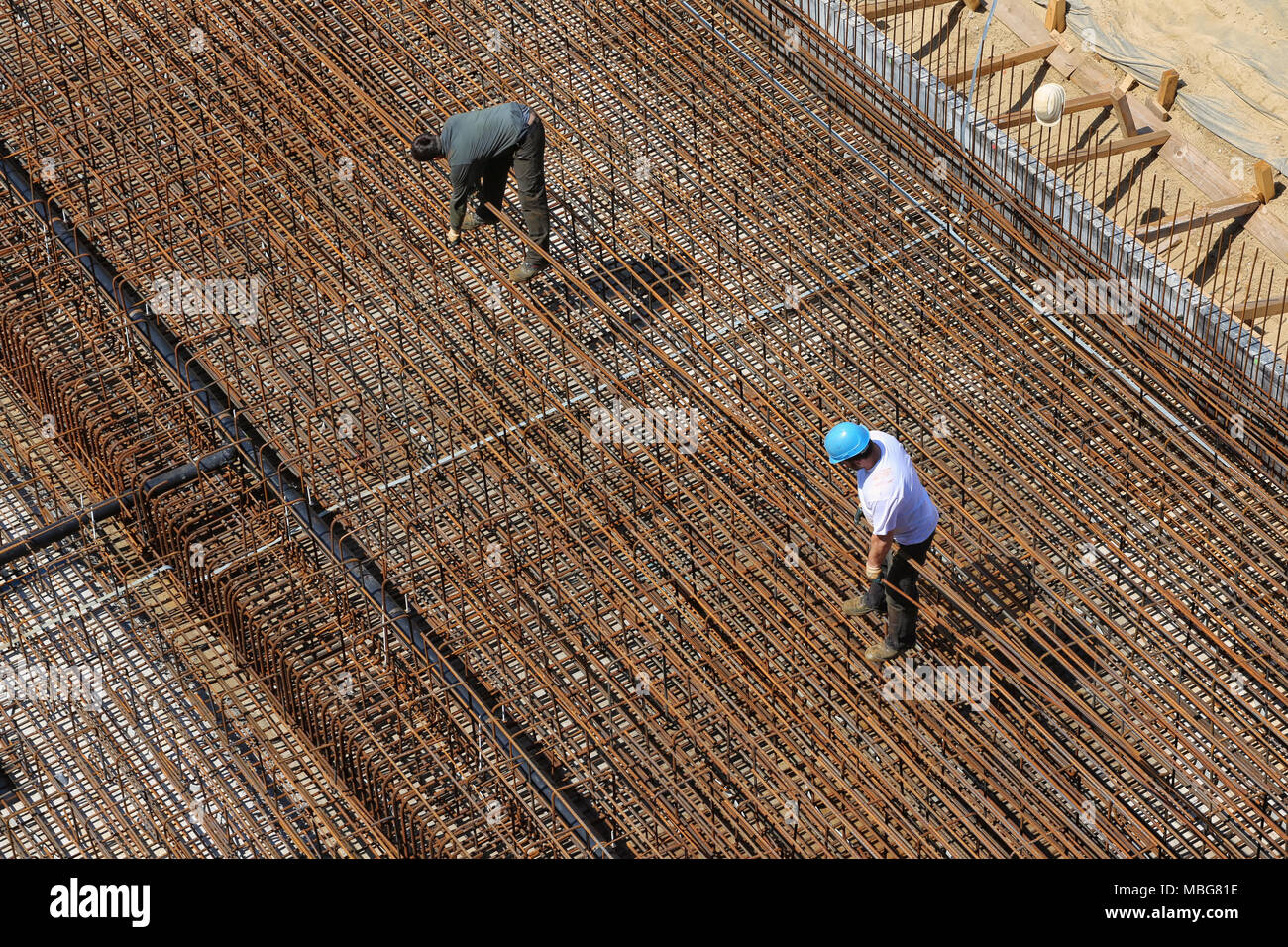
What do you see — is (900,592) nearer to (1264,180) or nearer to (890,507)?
(890,507)

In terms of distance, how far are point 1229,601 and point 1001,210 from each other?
9.75 ft

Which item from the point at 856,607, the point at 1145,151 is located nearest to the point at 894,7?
the point at 1145,151

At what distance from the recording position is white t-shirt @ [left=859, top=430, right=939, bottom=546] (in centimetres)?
877

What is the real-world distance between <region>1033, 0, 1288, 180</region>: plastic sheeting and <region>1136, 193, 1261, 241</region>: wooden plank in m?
0.52

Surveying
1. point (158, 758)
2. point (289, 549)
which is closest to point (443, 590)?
point (289, 549)

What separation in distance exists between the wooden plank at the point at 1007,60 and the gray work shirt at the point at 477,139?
4036mm

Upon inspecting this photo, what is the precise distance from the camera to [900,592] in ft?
30.3

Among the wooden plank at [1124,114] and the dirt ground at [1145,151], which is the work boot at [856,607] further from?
the wooden plank at [1124,114]

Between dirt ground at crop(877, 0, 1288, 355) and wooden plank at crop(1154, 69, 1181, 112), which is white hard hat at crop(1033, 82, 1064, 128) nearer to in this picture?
dirt ground at crop(877, 0, 1288, 355)

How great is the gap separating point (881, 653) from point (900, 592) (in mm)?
454

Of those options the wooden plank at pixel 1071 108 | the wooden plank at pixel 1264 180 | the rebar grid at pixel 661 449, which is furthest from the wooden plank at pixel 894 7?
the wooden plank at pixel 1264 180

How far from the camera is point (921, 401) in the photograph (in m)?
10.9

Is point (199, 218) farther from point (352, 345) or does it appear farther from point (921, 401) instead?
point (921, 401)

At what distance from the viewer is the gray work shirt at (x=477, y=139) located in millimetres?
10891
